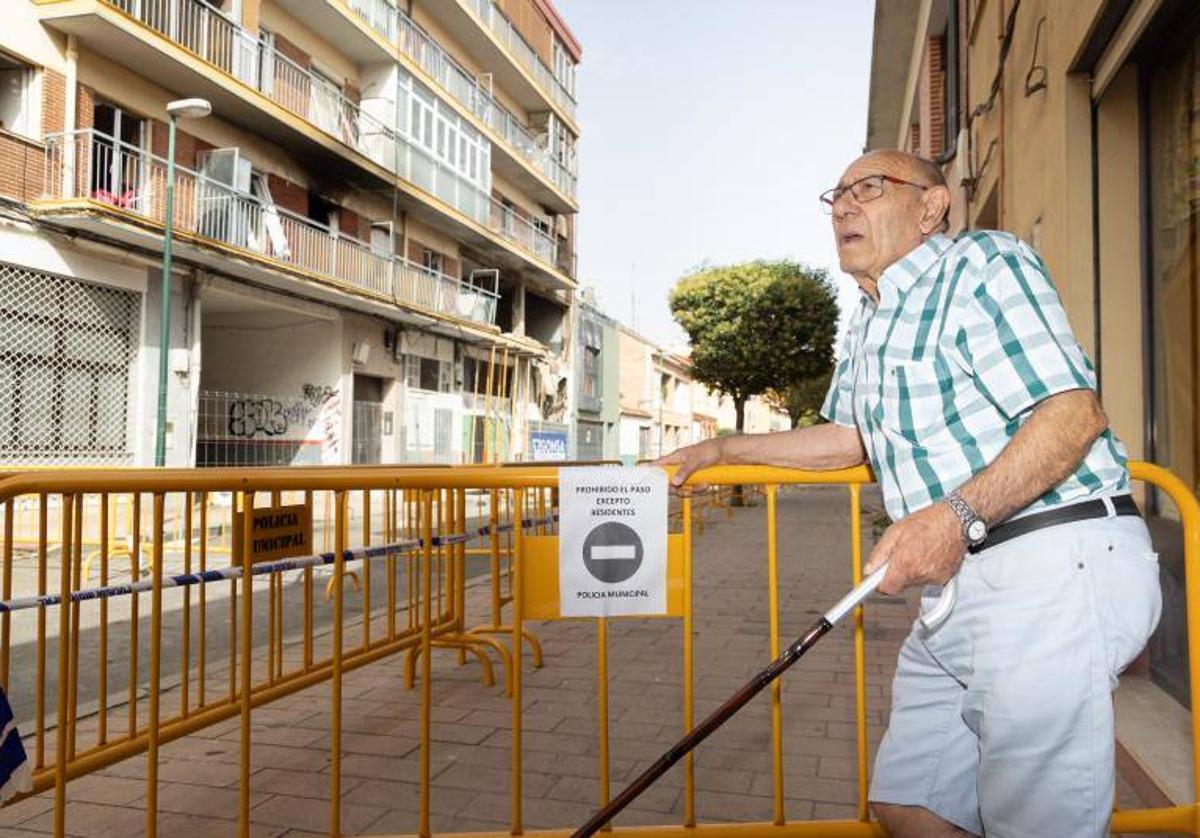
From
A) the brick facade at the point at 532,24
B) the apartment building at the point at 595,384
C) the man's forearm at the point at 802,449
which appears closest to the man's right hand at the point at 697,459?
the man's forearm at the point at 802,449

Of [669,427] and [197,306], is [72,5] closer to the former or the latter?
[197,306]

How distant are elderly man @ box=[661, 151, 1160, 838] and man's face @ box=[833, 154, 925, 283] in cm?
12

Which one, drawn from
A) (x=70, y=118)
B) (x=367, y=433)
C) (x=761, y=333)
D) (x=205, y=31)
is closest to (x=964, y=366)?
(x=70, y=118)

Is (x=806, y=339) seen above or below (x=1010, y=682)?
above

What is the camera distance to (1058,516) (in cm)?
187

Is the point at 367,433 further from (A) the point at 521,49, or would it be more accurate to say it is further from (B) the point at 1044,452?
(B) the point at 1044,452

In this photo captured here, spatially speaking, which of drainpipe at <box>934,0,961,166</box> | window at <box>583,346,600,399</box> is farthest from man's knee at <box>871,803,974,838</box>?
window at <box>583,346,600,399</box>

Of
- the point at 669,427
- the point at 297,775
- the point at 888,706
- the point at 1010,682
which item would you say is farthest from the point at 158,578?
the point at 669,427

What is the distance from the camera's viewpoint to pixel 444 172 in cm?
2427

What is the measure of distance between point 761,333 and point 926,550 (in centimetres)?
2368

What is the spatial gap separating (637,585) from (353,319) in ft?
63.2

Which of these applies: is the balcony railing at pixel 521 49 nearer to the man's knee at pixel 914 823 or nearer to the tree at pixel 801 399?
the tree at pixel 801 399

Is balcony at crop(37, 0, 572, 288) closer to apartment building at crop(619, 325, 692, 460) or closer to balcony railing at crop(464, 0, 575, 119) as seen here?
balcony railing at crop(464, 0, 575, 119)

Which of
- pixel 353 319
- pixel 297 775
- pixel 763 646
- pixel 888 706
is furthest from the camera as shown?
pixel 353 319
